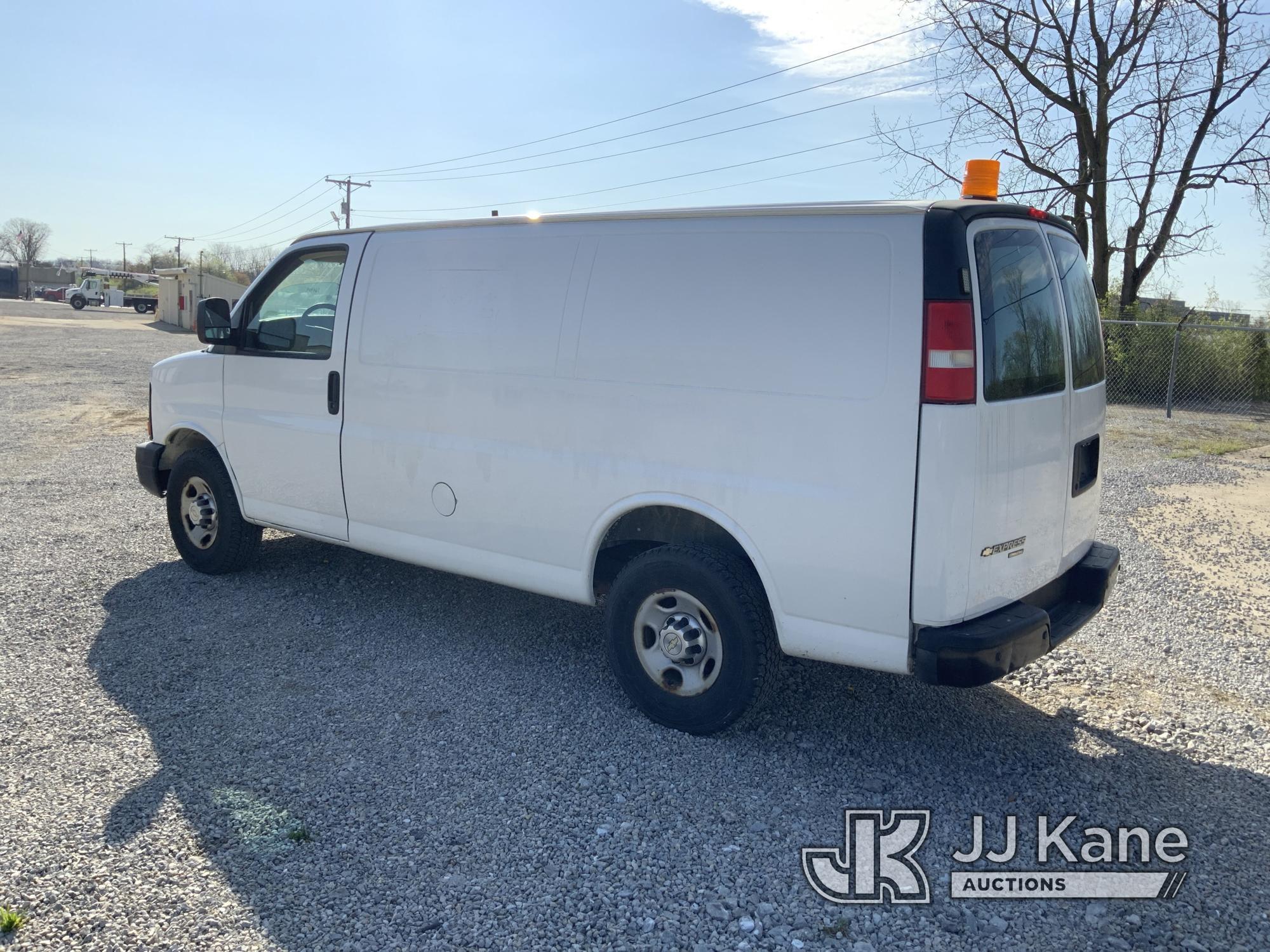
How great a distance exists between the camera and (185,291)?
4694 centimetres

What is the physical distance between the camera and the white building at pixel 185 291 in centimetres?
4622

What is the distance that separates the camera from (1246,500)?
10133 mm

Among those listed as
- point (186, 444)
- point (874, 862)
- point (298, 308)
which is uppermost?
point (298, 308)

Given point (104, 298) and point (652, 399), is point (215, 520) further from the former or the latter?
point (104, 298)

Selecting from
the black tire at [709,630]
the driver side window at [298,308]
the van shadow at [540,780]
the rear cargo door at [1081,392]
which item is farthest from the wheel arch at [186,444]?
the rear cargo door at [1081,392]

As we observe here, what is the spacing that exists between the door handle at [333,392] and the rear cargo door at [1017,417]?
11.2 ft

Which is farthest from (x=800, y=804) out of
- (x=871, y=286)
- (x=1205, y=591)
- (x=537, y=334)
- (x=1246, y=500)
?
(x=1246, y=500)

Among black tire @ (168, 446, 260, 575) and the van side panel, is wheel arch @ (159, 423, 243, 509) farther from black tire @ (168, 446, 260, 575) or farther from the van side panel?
the van side panel

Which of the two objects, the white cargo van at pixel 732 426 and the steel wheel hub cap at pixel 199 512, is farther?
the steel wheel hub cap at pixel 199 512

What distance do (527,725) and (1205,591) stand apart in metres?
5.06

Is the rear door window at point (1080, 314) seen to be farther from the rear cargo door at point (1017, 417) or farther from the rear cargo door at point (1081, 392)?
the rear cargo door at point (1017, 417)

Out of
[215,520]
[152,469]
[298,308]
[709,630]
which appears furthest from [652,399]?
[152,469]

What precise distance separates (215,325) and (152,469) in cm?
126

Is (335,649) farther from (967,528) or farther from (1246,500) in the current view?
(1246,500)
